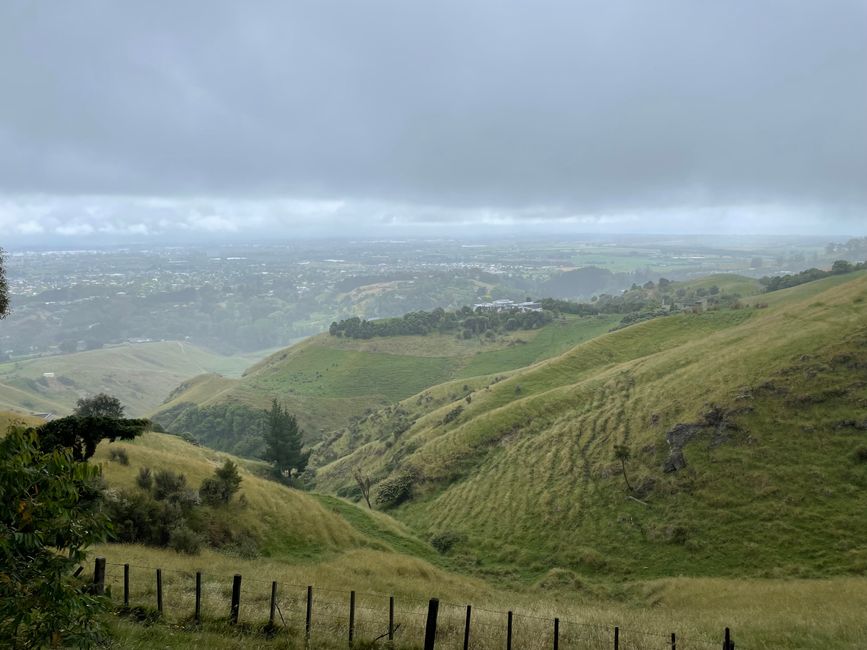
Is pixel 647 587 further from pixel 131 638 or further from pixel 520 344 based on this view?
pixel 520 344

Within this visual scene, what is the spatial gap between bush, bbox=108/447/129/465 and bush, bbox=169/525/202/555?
8303mm

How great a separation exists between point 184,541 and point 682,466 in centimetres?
3206

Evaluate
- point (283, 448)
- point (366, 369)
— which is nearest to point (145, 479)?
point (283, 448)

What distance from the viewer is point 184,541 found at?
23859mm

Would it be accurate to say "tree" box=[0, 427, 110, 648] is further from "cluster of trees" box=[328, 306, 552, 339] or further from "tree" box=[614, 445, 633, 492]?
"cluster of trees" box=[328, 306, 552, 339]

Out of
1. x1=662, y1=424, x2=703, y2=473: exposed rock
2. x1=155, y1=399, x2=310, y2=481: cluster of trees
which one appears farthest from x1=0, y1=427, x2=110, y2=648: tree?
x1=155, y1=399, x2=310, y2=481: cluster of trees

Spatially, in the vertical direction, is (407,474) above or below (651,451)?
below

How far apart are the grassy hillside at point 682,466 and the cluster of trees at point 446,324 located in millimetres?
107569

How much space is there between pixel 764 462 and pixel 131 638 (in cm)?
3658

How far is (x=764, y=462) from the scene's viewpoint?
34.7 m

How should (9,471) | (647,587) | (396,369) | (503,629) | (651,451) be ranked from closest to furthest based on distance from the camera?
1. (9,471)
2. (503,629)
3. (647,587)
4. (651,451)
5. (396,369)

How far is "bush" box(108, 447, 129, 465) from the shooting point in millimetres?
30125

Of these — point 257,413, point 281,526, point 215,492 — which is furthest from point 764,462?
point 257,413

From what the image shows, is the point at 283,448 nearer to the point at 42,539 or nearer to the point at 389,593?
the point at 389,593
